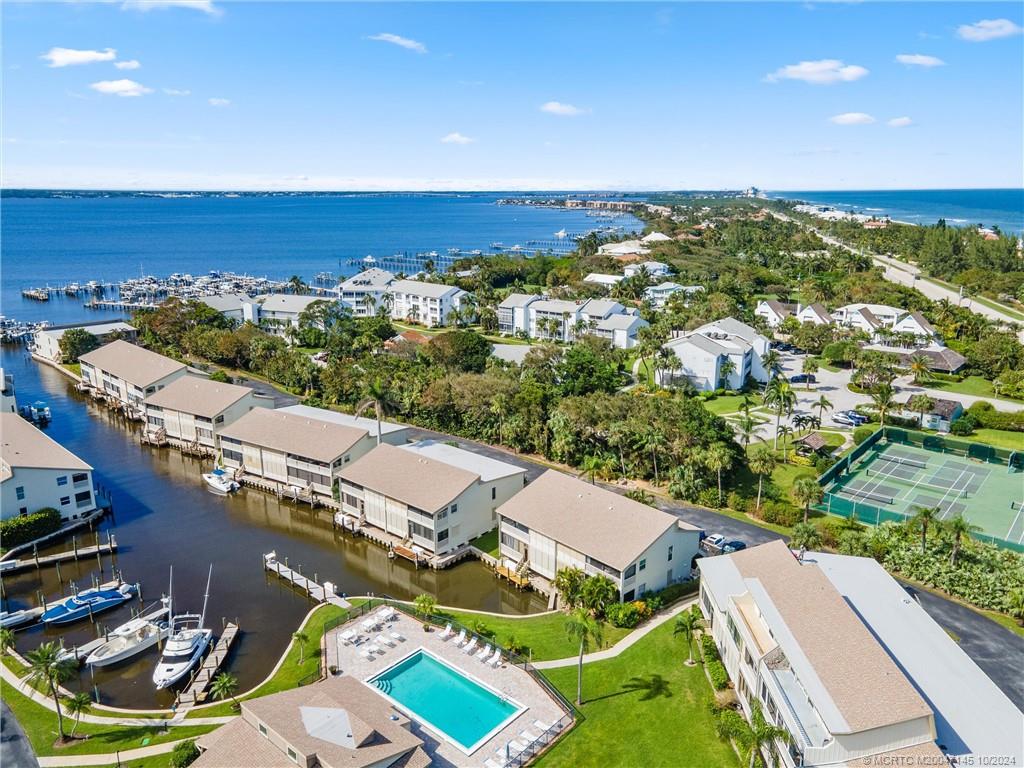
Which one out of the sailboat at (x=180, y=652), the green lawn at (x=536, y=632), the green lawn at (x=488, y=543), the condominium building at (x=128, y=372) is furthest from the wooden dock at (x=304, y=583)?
the condominium building at (x=128, y=372)

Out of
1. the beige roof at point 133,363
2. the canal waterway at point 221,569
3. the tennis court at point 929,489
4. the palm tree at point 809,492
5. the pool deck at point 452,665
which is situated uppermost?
the beige roof at point 133,363

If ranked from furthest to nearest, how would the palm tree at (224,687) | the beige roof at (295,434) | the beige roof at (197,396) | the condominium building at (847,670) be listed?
the beige roof at (197,396) → the beige roof at (295,434) → the palm tree at (224,687) → the condominium building at (847,670)

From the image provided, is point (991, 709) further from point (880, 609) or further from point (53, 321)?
point (53, 321)

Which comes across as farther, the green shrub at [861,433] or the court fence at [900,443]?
the green shrub at [861,433]

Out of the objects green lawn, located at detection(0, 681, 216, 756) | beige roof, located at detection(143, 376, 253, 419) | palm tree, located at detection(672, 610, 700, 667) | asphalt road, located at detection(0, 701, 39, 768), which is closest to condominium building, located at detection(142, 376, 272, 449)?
beige roof, located at detection(143, 376, 253, 419)

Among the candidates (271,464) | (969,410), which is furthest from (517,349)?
(969,410)

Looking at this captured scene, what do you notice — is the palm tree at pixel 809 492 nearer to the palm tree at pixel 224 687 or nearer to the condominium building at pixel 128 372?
the palm tree at pixel 224 687

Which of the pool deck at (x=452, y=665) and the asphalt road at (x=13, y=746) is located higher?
the asphalt road at (x=13, y=746)
